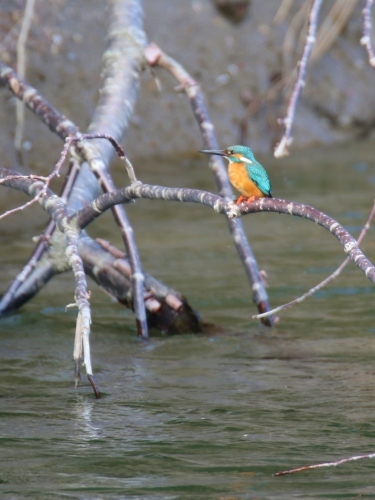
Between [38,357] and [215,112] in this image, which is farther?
[215,112]

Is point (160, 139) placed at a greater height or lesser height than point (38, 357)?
greater

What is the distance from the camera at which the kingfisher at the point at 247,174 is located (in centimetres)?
432

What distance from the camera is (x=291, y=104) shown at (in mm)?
4328

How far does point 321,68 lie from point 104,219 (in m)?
5.88

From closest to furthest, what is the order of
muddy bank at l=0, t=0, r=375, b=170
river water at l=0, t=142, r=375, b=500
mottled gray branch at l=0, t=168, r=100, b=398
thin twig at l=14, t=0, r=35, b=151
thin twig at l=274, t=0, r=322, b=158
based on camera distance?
river water at l=0, t=142, r=375, b=500 → mottled gray branch at l=0, t=168, r=100, b=398 → thin twig at l=274, t=0, r=322, b=158 → thin twig at l=14, t=0, r=35, b=151 → muddy bank at l=0, t=0, r=375, b=170

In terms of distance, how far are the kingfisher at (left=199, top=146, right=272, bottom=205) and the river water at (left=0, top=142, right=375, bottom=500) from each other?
1.03m

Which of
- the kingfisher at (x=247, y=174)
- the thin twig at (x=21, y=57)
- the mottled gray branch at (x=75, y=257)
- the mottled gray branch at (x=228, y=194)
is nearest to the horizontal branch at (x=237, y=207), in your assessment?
the mottled gray branch at (x=75, y=257)

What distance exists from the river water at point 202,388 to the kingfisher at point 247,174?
1.03m

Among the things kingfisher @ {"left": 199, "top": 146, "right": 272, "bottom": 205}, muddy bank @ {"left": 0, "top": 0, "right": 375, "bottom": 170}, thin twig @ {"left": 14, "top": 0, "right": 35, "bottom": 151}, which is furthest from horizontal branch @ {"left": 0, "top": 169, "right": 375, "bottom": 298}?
muddy bank @ {"left": 0, "top": 0, "right": 375, "bottom": 170}

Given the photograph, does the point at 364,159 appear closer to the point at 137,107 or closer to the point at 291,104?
the point at 137,107

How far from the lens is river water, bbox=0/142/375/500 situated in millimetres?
3645

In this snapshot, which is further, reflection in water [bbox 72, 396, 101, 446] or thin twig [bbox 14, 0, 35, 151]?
thin twig [bbox 14, 0, 35, 151]

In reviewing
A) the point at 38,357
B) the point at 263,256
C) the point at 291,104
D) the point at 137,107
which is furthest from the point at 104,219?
the point at 291,104

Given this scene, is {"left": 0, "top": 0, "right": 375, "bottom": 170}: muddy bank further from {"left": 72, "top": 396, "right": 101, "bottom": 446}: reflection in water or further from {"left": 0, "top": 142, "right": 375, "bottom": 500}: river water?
{"left": 72, "top": 396, "right": 101, "bottom": 446}: reflection in water
